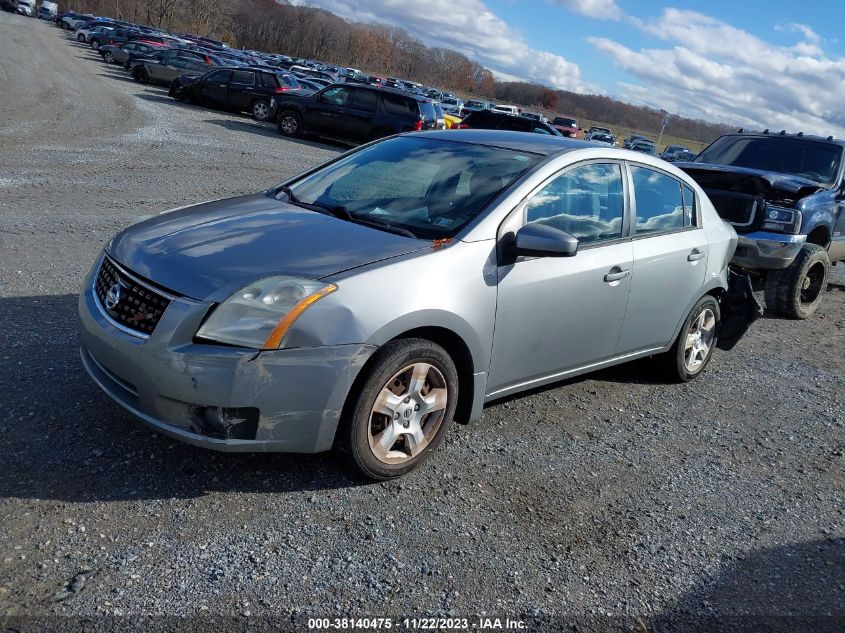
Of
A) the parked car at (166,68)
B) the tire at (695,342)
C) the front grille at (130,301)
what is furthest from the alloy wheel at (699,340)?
the parked car at (166,68)

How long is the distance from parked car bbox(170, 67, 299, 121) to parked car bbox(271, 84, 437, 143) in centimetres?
Answer: 186

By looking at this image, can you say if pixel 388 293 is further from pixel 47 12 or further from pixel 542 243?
pixel 47 12

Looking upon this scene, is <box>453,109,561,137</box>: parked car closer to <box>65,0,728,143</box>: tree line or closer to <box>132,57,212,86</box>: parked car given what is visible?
<box>132,57,212,86</box>: parked car

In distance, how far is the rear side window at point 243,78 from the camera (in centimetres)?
2380

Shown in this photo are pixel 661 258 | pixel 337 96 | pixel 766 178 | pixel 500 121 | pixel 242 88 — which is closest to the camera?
pixel 661 258

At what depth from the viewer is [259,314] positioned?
3264mm

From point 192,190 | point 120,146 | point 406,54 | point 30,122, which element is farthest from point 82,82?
point 406,54

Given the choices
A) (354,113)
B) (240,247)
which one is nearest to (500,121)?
(354,113)

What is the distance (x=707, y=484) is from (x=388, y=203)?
241 centimetres

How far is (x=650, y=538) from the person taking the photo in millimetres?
3646

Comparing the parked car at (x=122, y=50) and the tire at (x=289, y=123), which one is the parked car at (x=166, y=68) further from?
the tire at (x=289, y=123)

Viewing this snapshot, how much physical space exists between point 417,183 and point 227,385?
185 cm

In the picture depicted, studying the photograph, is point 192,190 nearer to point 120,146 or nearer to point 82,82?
point 120,146

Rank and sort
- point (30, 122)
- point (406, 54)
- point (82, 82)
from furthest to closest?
point (406, 54) < point (82, 82) < point (30, 122)
